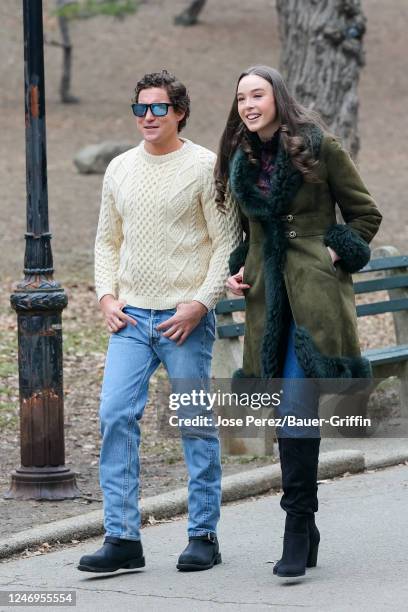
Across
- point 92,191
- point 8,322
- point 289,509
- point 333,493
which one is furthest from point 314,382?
point 92,191

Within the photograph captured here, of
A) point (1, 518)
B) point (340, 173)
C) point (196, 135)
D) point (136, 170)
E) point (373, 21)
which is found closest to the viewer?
point (340, 173)

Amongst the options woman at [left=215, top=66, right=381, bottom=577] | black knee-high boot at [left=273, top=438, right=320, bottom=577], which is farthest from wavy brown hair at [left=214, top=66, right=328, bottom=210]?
black knee-high boot at [left=273, top=438, right=320, bottom=577]

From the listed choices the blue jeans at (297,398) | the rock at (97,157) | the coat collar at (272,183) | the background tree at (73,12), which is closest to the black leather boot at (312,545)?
the blue jeans at (297,398)

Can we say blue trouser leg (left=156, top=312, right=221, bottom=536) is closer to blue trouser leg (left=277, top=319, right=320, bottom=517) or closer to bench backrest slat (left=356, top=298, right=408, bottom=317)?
blue trouser leg (left=277, top=319, right=320, bottom=517)

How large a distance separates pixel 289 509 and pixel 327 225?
3.54ft

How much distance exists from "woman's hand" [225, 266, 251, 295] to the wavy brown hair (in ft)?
0.88

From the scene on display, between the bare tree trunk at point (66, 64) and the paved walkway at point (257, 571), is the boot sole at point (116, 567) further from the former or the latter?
the bare tree trunk at point (66, 64)

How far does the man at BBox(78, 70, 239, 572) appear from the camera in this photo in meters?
5.13

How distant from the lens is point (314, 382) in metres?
4.94

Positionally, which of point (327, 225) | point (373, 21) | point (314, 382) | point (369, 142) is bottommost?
point (314, 382)

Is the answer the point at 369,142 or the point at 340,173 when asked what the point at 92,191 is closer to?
the point at 369,142

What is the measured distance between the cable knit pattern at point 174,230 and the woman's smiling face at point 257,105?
0.34 meters

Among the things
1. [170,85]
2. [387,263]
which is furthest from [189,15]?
[170,85]

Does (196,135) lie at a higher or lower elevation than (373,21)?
lower
